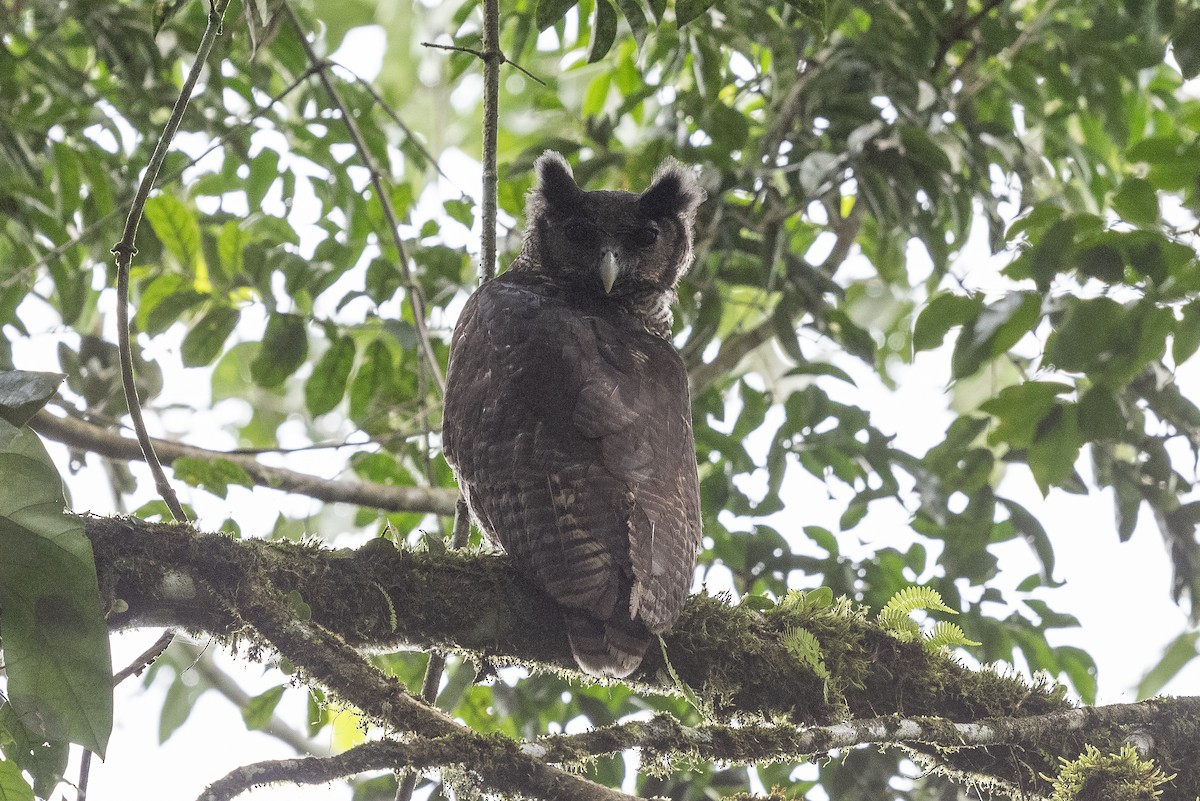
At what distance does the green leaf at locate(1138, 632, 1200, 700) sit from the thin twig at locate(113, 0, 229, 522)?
4.45m

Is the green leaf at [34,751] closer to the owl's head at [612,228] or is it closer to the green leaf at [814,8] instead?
the green leaf at [814,8]

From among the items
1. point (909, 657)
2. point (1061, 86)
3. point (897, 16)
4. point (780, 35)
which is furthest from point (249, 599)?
point (1061, 86)

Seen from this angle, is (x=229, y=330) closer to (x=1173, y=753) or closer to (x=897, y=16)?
(x=897, y=16)

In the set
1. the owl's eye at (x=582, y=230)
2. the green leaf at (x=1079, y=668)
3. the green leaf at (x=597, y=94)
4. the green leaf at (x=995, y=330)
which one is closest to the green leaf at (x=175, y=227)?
the owl's eye at (x=582, y=230)

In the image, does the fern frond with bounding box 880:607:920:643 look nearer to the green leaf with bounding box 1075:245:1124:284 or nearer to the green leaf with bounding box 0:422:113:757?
the green leaf with bounding box 1075:245:1124:284

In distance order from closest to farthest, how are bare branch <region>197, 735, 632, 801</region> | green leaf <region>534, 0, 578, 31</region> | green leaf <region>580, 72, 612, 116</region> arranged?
1. bare branch <region>197, 735, 632, 801</region>
2. green leaf <region>534, 0, 578, 31</region>
3. green leaf <region>580, 72, 612, 116</region>

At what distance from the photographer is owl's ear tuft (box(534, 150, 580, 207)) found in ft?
14.5

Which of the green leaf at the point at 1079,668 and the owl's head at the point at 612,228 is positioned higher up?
the owl's head at the point at 612,228

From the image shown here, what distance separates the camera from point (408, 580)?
263 cm

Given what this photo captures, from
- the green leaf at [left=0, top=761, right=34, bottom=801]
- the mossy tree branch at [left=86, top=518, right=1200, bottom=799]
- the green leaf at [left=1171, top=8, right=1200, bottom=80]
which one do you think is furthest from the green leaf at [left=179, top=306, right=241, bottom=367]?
the green leaf at [left=1171, top=8, right=1200, bottom=80]

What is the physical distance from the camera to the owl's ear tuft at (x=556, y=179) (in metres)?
4.42

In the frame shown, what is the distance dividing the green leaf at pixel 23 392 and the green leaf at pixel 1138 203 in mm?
3085

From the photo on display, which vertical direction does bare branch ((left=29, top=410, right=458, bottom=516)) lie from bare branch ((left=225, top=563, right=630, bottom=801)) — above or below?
above

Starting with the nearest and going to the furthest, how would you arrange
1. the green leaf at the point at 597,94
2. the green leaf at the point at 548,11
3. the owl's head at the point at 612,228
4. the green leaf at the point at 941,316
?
the green leaf at the point at 548,11, the green leaf at the point at 941,316, the owl's head at the point at 612,228, the green leaf at the point at 597,94
